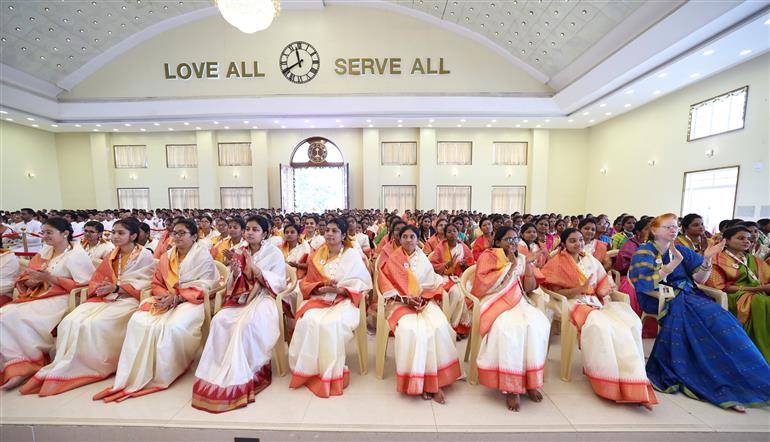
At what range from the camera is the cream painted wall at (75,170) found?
15156 millimetres

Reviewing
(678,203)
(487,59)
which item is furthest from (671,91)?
(487,59)

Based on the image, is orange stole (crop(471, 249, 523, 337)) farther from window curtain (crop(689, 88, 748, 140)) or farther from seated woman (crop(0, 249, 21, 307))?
window curtain (crop(689, 88, 748, 140))

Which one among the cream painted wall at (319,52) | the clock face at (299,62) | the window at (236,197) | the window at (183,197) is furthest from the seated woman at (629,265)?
the window at (183,197)

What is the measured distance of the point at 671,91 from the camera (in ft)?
33.0

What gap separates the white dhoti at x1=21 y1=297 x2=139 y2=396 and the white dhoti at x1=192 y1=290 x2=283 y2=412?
3.25 feet

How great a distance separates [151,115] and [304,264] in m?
13.5

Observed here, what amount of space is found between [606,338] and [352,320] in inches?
78.8

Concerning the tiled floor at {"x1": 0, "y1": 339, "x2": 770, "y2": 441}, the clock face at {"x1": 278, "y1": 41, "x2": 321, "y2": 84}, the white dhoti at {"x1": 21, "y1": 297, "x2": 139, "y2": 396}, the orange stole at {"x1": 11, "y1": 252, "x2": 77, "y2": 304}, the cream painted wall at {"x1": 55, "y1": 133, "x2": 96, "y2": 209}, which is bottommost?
the tiled floor at {"x1": 0, "y1": 339, "x2": 770, "y2": 441}

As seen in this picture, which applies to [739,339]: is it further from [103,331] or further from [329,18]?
[329,18]

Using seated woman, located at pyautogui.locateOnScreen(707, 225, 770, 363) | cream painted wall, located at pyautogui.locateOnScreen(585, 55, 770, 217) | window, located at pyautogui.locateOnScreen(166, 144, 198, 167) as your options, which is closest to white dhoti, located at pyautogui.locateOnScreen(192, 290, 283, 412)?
seated woman, located at pyautogui.locateOnScreen(707, 225, 770, 363)

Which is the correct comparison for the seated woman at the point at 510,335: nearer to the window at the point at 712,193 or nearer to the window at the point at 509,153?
the window at the point at 712,193

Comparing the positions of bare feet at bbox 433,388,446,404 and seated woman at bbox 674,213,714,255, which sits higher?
seated woman at bbox 674,213,714,255

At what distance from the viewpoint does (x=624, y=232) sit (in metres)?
5.20

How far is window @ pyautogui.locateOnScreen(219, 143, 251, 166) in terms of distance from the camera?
15.0 m
